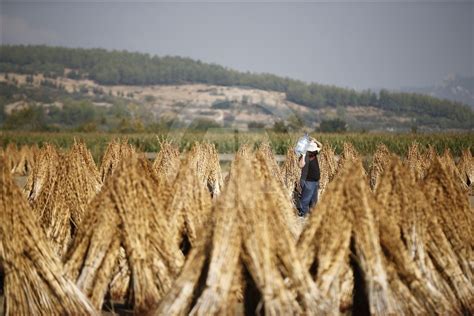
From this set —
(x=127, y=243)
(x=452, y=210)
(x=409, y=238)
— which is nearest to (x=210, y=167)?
(x=452, y=210)

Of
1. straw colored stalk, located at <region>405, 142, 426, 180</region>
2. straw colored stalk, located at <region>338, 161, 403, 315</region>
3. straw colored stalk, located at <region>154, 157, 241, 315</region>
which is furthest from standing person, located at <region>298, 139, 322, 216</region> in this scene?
straw colored stalk, located at <region>154, 157, 241, 315</region>

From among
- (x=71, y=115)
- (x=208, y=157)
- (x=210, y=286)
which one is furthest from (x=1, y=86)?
(x=210, y=286)

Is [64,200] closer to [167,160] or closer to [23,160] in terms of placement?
[167,160]

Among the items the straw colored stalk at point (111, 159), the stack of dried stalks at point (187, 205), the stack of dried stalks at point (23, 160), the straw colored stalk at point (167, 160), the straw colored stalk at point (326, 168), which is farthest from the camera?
the stack of dried stalks at point (23, 160)

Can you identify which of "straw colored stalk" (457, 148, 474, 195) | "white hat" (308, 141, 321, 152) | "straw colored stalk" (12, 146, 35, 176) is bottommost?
"straw colored stalk" (12, 146, 35, 176)

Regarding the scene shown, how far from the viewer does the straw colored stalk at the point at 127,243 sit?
601 cm

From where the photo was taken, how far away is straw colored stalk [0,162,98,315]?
5762 mm

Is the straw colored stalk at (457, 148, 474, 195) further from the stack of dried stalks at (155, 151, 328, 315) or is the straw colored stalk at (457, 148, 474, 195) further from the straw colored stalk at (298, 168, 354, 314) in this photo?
the stack of dried stalks at (155, 151, 328, 315)

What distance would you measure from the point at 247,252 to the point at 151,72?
550 ft

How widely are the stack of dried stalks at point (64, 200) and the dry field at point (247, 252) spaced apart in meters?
1.31

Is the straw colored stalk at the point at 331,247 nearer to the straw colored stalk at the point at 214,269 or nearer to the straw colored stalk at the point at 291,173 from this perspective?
the straw colored stalk at the point at 214,269

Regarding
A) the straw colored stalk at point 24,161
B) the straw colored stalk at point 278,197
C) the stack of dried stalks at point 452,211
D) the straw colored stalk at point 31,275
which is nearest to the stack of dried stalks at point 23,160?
the straw colored stalk at point 24,161

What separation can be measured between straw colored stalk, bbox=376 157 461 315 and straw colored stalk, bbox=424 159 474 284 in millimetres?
326

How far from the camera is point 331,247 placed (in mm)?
5918
